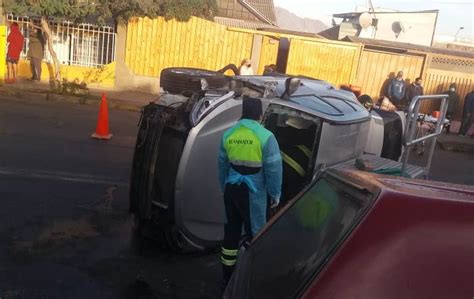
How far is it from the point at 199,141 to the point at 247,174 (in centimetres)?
59

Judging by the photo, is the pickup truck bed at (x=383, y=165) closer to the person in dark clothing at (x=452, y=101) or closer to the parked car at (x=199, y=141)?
the parked car at (x=199, y=141)

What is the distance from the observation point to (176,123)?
4625 mm

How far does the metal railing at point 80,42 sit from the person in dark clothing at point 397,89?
9142 mm

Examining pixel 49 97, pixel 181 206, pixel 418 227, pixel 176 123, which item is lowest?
pixel 49 97

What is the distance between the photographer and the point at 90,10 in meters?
15.7

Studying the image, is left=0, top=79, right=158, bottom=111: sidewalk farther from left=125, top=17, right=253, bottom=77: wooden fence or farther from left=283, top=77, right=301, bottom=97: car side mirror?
left=283, top=77, right=301, bottom=97: car side mirror

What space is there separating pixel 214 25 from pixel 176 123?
42.6ft

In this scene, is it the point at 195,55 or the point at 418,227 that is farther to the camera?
the point at 195,55

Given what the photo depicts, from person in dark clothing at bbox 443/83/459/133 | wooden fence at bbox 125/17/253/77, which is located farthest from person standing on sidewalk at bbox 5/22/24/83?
person in dark clothing at bbox 443/83/459/133

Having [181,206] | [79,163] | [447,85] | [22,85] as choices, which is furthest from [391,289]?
[447,85]

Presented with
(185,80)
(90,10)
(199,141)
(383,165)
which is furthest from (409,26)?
(199,141)

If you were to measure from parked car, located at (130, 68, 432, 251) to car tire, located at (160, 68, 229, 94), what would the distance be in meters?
0.01

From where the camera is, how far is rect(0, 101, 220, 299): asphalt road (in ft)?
14.1

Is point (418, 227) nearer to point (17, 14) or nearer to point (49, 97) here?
point (49, 97)
